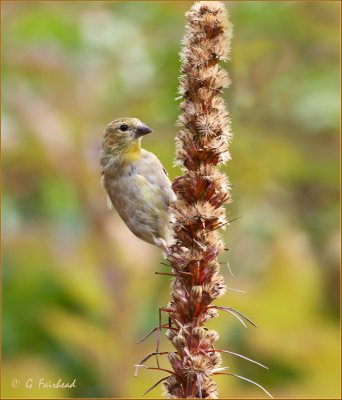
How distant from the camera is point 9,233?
3582 mm

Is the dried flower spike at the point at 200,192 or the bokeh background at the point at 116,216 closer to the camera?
the dried flower spike at the point at 200,192

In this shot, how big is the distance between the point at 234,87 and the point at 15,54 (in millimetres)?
1084

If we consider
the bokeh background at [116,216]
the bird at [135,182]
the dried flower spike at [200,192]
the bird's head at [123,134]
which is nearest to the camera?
the dried flower spike at [200,192]

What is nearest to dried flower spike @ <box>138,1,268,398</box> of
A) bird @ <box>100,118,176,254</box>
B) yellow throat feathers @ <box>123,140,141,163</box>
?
bird @ <box>100,118,176,254</box>

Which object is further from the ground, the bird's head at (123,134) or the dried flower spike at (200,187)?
the bird's head at (123,134)

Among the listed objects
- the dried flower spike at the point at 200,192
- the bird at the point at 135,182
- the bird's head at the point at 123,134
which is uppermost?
the bird's head at the point at 123,134

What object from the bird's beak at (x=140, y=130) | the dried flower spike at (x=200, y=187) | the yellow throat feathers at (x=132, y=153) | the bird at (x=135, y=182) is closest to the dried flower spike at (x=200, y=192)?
the dried flower spike at (x=200, y=187)

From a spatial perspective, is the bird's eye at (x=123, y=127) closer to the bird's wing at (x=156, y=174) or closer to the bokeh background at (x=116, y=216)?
the bird's wing at (x=156, y=174)

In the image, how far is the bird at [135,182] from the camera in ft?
9.74

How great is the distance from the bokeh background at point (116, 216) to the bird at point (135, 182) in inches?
10.4

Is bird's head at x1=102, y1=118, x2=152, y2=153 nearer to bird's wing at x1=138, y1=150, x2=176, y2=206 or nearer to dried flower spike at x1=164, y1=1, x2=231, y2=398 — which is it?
bird's wing at x1=138, y1=150, x2=176, y2=206

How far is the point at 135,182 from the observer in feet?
10.0

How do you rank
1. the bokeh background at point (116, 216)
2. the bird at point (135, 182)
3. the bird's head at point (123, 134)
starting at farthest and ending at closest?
1. the bokeh background at point (116, 216)
2. the bird's head at point (123, 134)
3. the bird at point (135, 182)

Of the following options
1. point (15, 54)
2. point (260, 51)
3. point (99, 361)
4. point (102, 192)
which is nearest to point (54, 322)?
point (99, 361)
